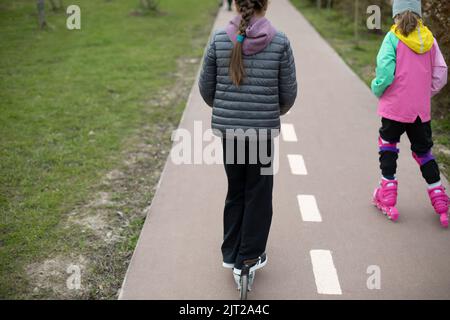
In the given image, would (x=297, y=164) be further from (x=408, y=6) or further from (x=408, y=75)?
(x=408, y=6)

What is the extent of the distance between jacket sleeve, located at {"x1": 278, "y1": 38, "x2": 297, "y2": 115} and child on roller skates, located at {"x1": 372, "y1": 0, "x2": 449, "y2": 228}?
1305 mm

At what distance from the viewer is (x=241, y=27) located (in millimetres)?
3191

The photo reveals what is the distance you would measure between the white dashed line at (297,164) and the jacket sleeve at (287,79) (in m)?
2.43

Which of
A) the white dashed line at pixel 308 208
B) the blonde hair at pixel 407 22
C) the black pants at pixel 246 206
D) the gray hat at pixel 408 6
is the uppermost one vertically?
the gray hat at pixel 408 6

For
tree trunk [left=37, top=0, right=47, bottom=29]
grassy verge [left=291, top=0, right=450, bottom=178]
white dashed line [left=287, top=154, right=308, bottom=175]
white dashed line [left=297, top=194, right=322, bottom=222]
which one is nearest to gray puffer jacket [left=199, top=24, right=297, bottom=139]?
white dashed line [left=297, top=194, right=322, bottom=222]

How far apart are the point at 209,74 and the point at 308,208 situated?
206cm

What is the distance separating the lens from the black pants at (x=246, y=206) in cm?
354

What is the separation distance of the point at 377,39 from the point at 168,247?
1242 cm

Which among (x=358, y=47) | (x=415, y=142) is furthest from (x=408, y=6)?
(x=358, y=47)

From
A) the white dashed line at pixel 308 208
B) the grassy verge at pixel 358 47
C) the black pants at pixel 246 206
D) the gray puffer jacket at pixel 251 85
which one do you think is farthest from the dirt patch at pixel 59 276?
the grassy verge at pixel 358 47

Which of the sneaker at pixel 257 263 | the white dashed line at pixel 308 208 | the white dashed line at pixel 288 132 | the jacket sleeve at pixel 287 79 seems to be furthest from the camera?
the white dashed line at pixel 288 132

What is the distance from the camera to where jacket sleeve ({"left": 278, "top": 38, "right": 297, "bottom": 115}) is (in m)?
3.28

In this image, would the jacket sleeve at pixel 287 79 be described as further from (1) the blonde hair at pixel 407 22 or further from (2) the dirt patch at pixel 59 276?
(2) the dirt patch at pixel 59 276
